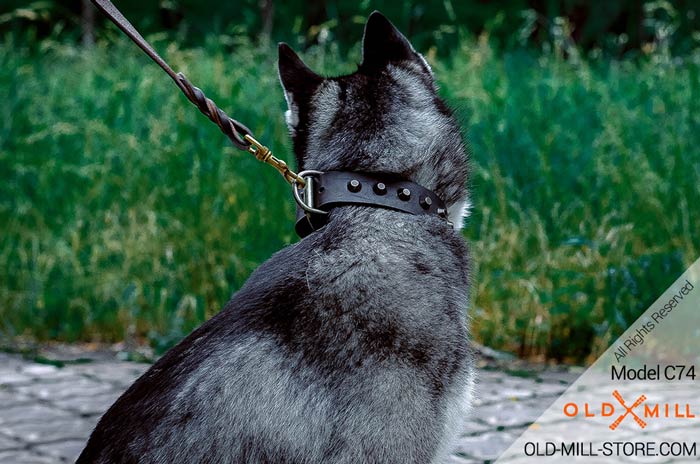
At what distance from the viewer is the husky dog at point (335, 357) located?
2375 millimetres

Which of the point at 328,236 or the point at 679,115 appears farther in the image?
the point at 679,115

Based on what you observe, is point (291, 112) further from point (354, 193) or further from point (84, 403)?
point (84, 403)

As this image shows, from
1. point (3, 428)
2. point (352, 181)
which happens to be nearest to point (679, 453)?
point (352, 181)

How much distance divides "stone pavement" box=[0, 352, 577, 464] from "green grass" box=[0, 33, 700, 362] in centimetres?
Answer: 42

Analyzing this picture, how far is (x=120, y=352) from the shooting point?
607 cm

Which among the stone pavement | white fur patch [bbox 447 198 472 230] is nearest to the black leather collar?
white fur patch [bbox 447 198 472 230]

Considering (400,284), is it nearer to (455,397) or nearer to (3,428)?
(455,397)

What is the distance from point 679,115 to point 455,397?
5091 millimetres

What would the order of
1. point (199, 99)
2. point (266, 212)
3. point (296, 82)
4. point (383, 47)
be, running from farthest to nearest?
point (266, 212) < point (383, 47) < point (296, 82) < point (199, 99)

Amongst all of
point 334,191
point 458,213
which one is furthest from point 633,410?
point 334,191

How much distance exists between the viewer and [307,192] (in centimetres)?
274

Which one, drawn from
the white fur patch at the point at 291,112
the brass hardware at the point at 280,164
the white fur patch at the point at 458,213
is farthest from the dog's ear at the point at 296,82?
the white fur patch at the point at 458,213
